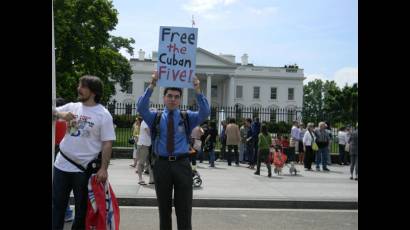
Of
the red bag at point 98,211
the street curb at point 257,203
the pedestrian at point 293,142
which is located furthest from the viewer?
the pedestrian at point 293,142

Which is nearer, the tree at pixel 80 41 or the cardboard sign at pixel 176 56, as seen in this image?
the cardboard sign at pixel 176 56

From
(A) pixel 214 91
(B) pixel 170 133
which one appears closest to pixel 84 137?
(B) pixel 170 133

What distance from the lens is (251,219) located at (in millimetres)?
7883

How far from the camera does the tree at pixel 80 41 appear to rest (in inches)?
1137

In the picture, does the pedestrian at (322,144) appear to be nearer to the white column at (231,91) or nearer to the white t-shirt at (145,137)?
the white t-shirt at (145,137)

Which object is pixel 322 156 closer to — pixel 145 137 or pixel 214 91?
pixel 145 137

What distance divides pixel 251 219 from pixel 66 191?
3885 mm

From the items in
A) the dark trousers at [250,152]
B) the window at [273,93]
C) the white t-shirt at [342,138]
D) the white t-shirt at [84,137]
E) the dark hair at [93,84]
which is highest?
the window at [273,93]

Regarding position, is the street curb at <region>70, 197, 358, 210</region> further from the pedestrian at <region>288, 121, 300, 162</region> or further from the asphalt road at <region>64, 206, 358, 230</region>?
the pedestrian at <region>288, 121, 300, 162</region>

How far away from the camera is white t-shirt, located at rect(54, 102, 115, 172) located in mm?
4746

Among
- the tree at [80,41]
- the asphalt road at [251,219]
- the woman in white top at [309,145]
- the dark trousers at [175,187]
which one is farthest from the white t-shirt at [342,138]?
the tree at [80,41]
